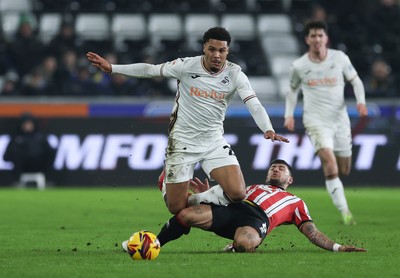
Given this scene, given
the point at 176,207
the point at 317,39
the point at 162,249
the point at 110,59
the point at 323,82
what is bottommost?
the point at 162,249

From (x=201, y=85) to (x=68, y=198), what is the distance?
852cm

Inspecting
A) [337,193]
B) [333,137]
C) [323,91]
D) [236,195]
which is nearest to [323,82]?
[323,91]

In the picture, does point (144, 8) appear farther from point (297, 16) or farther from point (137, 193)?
point (137, 193)

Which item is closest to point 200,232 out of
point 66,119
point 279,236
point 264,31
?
point 279,236

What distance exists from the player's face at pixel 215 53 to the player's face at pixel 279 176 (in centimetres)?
118

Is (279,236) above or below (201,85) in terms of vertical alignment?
below

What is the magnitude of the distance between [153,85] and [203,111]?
11.9 m

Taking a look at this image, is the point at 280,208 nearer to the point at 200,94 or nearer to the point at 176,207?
the point at 176,207

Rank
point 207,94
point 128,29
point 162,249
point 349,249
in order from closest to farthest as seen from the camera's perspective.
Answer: point 349,249, point 207,94, point 162,249, point 128,29

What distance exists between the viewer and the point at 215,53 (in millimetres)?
10180

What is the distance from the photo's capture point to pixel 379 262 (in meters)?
9.16

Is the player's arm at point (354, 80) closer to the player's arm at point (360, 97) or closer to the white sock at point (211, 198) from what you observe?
the player's arm at point (360, 97)

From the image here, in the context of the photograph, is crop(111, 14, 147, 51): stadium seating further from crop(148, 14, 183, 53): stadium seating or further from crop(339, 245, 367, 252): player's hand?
crop(339, 245, 367, 252): player's hand

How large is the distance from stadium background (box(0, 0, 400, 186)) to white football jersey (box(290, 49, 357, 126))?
4965 millimetres
